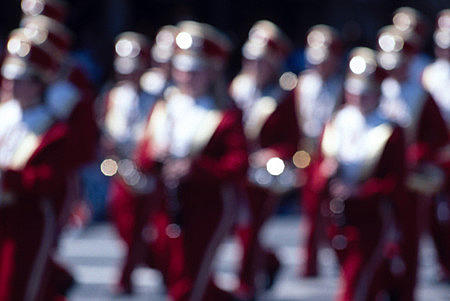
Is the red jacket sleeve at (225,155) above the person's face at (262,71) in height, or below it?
below

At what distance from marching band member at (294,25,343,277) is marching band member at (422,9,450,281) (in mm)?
715

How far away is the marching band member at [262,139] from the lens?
9.66 meters

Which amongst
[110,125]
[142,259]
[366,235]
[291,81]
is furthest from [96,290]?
[366,235]

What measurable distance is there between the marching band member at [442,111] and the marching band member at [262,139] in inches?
42.1

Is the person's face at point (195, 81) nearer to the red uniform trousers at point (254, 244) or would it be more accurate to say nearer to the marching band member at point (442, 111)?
the red uniform trousers at point (254, 244)

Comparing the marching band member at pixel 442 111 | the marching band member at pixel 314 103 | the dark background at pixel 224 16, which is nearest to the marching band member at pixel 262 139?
the marching band member at pixel 314 103

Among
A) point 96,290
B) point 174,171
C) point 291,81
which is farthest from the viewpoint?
point 291,81

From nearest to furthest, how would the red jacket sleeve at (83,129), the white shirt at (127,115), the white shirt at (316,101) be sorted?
the red jacket sleeve at (83,129) → the white shirt at (127,115) → the white shirt at (316,101)

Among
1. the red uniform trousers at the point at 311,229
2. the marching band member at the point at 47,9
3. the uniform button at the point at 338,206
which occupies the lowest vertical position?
the red uniform trousers at the point at 311,229

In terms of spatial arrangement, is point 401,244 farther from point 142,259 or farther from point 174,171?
point 142,259

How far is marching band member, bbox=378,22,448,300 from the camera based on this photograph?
8109 mm

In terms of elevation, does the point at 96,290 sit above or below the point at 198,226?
below

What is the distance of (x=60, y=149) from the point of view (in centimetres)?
727

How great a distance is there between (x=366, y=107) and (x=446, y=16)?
3576 millimetres
